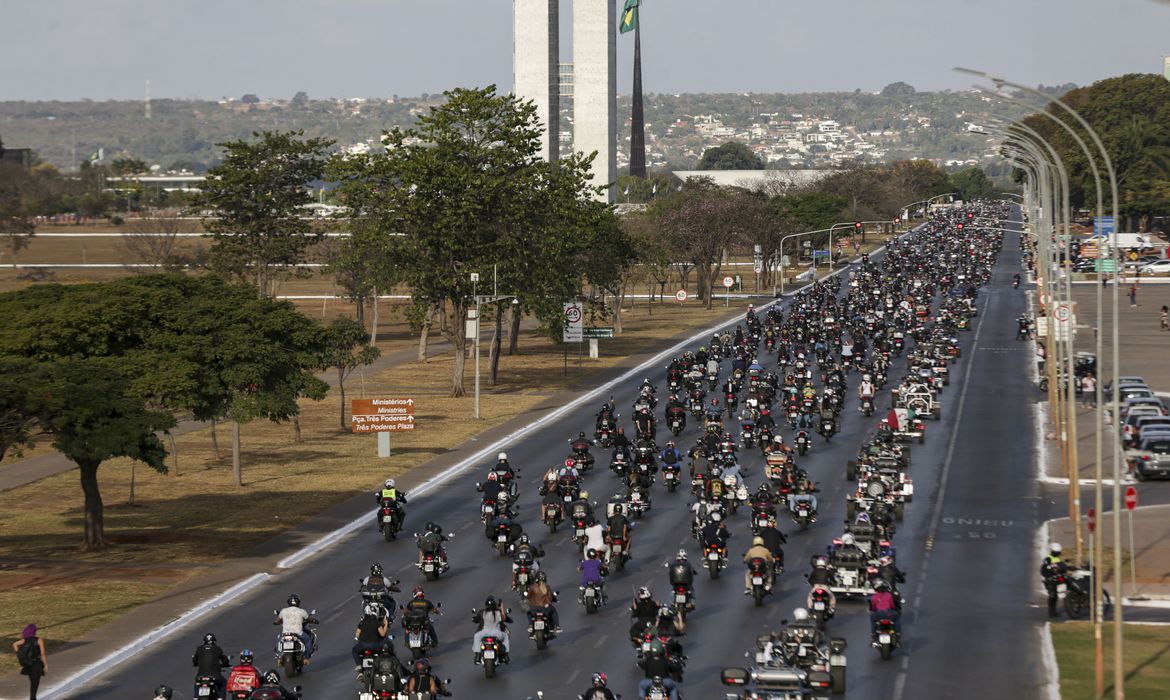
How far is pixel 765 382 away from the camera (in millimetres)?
67688

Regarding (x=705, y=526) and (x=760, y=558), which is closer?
(x=760, y=558)

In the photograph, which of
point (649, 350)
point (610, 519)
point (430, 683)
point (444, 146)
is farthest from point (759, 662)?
point (649, 350)

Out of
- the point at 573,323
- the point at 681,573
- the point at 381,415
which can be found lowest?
the point at 681,573

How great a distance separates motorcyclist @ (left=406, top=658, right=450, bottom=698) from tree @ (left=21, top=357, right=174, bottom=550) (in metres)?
16.0

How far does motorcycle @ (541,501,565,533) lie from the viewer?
140 feet

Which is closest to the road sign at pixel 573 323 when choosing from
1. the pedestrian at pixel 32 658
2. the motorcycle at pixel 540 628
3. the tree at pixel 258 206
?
the tree at pixel 258 206

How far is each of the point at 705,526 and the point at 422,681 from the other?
12.7 meters

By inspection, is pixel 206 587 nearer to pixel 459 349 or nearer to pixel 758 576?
pixel 758 576

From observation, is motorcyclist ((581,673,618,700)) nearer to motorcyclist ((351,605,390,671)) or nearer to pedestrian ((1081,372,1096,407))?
motorcyclist ((351,605,390,671))

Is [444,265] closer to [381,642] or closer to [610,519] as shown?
[610,519]

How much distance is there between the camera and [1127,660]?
96.4 feet

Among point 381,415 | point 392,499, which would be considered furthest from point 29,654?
point 381,415

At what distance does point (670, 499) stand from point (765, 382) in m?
20.6

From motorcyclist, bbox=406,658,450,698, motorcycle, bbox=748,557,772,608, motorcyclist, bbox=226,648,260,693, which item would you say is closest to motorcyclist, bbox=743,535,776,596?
motorcycle, bbox=748,557,772,608
